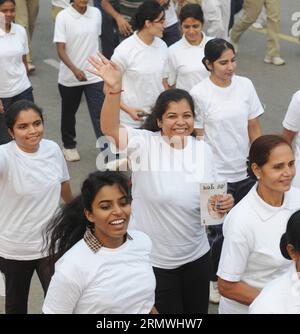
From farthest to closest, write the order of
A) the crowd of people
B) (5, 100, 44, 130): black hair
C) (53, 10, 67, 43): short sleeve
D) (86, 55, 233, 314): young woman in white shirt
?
(53, 10, 67, 43): short sleeve
(5, 100, 44, 130): black hair
(86, 55, 233, 314): young woman in white shirt
the crowd of people

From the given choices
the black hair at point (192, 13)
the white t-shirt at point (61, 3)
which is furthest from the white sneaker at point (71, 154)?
the white t-shirt at point (61, 3)

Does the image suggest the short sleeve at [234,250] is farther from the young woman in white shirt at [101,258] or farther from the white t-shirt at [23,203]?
the white t-shirt at [23,203]

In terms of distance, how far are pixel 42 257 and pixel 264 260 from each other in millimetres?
1470

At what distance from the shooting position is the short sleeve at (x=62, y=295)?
135 inches

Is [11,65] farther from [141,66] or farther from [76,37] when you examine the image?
[141,66]

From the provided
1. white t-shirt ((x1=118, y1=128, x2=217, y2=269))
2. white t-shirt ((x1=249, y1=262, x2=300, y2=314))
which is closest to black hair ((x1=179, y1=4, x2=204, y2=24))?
white t-shirt ((x1=118, y1=128, x2=217, y2=269))

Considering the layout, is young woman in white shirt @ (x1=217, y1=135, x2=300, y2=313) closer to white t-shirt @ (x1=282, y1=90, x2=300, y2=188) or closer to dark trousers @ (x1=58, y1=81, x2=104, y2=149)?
white t-shirt @ (x1=282, y1=90, x2=300, y2=188)

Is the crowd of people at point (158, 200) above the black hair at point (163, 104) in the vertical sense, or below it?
below

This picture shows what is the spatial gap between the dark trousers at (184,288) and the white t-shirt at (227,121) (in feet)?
3.98

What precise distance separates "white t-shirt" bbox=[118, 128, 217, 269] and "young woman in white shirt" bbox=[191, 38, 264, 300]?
113 centimetres

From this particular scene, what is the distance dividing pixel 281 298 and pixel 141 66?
3873 mm

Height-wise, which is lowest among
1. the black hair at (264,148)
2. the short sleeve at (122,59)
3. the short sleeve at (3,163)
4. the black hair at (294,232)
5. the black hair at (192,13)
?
the black hair at (294,232)

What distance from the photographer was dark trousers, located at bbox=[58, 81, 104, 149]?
756 cm

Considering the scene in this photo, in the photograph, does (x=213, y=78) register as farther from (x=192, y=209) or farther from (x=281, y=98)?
(x=281, y=98)
